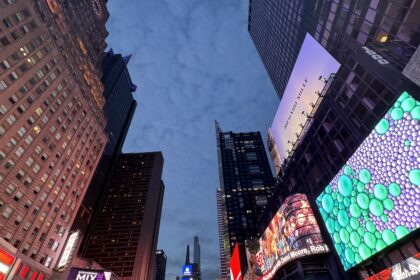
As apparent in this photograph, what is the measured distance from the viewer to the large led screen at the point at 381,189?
17766 mm

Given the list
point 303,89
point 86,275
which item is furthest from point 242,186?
point 86,275

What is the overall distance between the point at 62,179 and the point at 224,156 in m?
125

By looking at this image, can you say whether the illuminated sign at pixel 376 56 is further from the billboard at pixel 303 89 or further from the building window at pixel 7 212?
the building window at pixel 7 212

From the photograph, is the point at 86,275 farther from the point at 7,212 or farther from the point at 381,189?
the point at 381,189

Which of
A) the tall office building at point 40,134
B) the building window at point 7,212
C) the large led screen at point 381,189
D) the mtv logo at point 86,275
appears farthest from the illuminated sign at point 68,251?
the large led screen at point 381,189

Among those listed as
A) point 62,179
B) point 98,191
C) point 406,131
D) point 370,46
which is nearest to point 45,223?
point 62,179

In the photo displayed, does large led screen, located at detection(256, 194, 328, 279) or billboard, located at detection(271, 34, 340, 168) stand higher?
billboard, located at detection(271, 34, 340, 168)

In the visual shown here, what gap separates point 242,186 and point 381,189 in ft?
466

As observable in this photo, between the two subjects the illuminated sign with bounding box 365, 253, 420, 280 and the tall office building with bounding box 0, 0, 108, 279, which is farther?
the tall office building with bounding box 0, 0, 108, 279

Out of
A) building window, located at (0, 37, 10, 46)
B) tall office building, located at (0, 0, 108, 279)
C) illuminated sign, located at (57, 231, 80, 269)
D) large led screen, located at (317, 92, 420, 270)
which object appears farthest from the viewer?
illuminated sign, located at (57, 231, 80, 269)

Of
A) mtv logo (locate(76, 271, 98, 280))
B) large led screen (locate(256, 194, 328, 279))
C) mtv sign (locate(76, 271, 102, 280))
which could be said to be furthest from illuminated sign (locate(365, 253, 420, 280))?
mtv logo (locate(76, 271, 98, 280))

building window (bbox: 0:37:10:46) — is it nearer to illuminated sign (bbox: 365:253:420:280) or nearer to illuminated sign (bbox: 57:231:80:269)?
illuminated sign (bbox: 57:231:80:269)

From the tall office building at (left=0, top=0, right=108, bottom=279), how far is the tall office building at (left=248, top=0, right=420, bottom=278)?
51942 mm

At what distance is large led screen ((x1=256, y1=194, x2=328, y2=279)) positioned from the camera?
2755 cm
